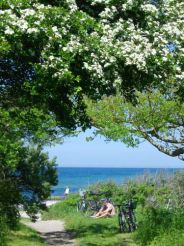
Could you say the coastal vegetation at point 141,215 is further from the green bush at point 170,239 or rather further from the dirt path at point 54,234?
the dirt path at point 54,234

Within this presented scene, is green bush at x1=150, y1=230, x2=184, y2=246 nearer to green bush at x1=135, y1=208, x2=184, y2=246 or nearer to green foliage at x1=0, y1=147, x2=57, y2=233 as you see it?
green bush at x1=135, y1=208, x2=184, y2=246

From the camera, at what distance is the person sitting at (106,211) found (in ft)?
89.7

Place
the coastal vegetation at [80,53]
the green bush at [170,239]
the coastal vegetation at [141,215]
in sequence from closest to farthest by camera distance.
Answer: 1. the coastal vegetation at [80,53]
2. the green bush at [170,239]
3. the coastal vegetation at [141,215]

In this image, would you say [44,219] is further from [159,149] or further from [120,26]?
[120,26]

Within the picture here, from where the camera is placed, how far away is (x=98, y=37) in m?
6.88

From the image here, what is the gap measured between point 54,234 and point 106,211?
20.0 feet

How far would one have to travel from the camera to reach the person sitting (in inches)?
1076

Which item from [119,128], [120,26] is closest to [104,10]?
[120,26]

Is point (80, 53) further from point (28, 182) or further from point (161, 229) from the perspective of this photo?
point (28, 182)

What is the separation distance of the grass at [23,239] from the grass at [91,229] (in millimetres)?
1465

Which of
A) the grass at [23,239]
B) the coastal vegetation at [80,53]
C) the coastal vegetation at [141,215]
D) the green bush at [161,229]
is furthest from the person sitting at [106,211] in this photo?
the coastal vegetation at [80,53]

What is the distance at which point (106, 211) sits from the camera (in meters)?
27.4

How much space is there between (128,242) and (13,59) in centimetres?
1134

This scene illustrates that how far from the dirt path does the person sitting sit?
206 centimetres
